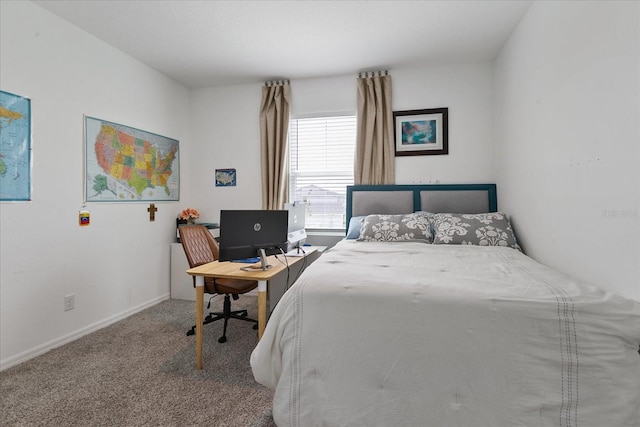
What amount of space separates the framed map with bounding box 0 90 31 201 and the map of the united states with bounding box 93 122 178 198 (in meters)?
0.57

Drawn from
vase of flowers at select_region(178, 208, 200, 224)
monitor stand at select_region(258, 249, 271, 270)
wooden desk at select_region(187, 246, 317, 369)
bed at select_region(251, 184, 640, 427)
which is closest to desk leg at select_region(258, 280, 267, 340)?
wooden desk at select_region(187, 246, 317, 369)

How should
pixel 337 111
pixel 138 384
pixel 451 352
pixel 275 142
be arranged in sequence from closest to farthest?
pixel 451 352 → pixel 138 384 → pixel 337 111 → pixel 275 142

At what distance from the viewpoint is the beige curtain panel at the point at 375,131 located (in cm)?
367

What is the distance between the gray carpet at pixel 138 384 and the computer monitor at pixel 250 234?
31.1 inches

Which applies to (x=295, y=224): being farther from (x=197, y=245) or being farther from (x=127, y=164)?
(x=127, y=164)

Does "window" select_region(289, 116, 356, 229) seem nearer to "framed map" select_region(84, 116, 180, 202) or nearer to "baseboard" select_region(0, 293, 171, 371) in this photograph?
"framed map" select_region(84, 116, 180, 202)

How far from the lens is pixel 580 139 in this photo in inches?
71.6

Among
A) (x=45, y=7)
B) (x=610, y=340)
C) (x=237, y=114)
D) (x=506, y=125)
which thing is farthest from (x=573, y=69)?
(x=45, y=7)

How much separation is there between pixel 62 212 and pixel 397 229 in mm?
2906

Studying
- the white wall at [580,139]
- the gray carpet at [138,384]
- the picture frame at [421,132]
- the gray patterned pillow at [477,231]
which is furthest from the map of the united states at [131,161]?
the white wall at [580,139]

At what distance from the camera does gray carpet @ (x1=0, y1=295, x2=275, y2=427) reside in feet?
5.53

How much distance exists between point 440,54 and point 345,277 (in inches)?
113

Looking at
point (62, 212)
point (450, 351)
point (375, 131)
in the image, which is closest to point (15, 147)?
point (62, 212)

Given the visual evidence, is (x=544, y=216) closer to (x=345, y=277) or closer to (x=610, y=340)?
(x=610, y=340)
